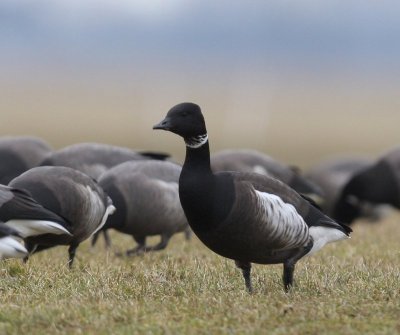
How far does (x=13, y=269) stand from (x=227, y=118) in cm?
9187

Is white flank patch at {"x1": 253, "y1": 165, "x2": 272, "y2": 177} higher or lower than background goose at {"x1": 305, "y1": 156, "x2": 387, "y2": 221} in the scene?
higher

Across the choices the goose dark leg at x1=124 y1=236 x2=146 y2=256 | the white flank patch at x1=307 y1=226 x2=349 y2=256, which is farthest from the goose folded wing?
the goose dark leg at x1=124 y1=236 x2=146 y2=256

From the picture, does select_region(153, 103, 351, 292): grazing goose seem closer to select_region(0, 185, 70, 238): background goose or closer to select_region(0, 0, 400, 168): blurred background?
select_region(0, 185, 70, 238): background goose

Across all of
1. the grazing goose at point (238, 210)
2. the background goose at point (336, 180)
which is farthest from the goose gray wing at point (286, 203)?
the background goose at point (336, 180)

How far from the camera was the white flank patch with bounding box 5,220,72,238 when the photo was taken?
10227mm

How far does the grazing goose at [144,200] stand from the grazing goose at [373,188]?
7.17m

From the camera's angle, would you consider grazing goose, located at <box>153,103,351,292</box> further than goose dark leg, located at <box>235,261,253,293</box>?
No

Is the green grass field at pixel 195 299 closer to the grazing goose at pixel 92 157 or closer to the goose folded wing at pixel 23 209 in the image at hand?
the goose folded wing at pixel 23 209

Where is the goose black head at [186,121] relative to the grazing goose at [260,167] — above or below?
above

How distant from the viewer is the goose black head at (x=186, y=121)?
929cm

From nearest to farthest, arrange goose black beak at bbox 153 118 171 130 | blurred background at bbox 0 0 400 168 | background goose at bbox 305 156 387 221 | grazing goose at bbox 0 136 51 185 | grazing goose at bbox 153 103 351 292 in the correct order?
grazing goose at bbox 153 103 351 292, goose black beak at bbox 153 118 171 130, grazing goose at bbox 0 136 51 185, background goose at bbox 305 156 387 221, blurred background at bbox 0 0 400 168

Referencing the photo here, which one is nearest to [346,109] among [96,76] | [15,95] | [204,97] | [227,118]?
[204,97]

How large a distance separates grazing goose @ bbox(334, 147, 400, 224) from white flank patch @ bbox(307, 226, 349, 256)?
10499mm

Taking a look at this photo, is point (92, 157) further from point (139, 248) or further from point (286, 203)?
point (286, 203)
